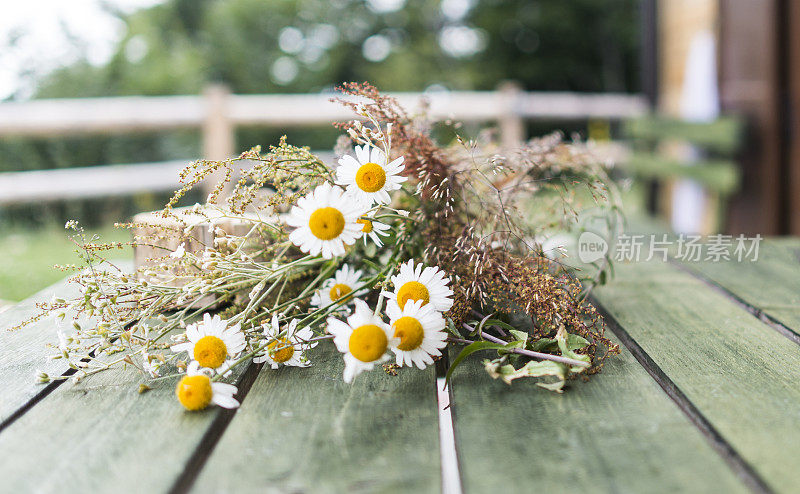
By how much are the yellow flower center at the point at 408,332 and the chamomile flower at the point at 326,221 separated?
13 cm

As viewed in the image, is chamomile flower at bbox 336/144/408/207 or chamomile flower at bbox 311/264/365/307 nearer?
chamomile flower at bbox 336/144/408/207

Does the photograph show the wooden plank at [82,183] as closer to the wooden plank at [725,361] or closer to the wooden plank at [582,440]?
the wooden plank at [725,361]

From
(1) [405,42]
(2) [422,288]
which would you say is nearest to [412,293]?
(2) [422,288]

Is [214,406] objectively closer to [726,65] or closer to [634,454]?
[634,454]

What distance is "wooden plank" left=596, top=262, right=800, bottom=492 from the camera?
585mm

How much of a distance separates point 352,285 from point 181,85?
1016 cm

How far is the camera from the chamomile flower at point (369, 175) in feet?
2.65

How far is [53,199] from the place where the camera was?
4.75 m

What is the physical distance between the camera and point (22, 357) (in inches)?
35.0

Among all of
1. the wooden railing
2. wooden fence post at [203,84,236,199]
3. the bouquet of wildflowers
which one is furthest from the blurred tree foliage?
the bouquet of wildflowers

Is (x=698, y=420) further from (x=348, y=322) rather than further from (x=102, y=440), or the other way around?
(x=102, y=440)

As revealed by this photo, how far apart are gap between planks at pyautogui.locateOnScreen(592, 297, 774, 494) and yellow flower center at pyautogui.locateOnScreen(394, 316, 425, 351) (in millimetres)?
278

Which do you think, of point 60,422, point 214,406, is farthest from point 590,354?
point 60,422

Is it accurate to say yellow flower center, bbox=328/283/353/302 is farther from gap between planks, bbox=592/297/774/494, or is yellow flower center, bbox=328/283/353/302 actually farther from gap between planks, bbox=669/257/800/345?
gap between planks, bbox=669/257/800/345
